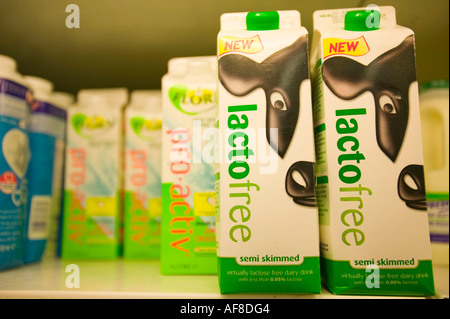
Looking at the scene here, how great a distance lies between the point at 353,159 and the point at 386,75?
0.14 metres

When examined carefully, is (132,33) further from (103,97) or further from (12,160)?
(12,160)

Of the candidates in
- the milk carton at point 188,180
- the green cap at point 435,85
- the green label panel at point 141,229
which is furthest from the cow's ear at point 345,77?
the green label panel at point 141,229

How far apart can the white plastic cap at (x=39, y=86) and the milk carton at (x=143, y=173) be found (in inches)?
8.2

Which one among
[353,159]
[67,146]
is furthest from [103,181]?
[353,159]

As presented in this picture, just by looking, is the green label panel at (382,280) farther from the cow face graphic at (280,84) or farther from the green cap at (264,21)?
the green cap at (264,21)

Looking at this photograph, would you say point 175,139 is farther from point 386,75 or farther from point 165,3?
point 386,75

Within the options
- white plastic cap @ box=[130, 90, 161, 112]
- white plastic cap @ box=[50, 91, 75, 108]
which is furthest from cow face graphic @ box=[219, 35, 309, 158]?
white plastic cap @ box=[50, 91, 75, 108]

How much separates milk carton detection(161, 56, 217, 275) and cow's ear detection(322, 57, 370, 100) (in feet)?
0.77

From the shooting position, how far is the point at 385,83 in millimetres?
522

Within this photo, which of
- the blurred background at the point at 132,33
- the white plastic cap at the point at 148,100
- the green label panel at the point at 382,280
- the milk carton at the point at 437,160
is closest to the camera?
the green label panel at the point at 382,280

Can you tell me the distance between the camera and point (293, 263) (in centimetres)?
50

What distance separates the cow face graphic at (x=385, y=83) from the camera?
1.69 ft

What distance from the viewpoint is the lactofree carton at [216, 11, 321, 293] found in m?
0.50

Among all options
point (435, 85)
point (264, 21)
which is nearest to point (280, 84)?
point (264, 21)
